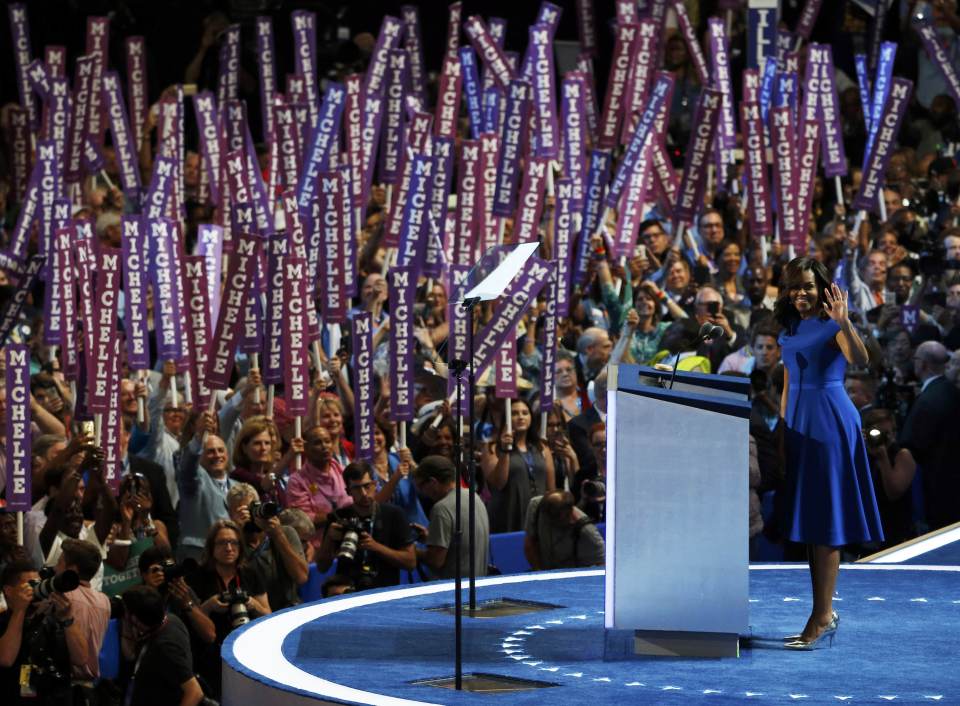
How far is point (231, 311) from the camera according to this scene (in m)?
11.0

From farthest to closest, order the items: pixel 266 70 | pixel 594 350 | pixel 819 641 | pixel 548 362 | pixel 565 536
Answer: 1. pixel 266 70
2. pixel 594 350
3. pixel 548 362
4. pixel 565 536
5. pixel 819 641

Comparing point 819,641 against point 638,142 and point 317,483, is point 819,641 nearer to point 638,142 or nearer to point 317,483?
point 317,483

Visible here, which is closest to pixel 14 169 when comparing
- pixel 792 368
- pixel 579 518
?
pixel 579 518

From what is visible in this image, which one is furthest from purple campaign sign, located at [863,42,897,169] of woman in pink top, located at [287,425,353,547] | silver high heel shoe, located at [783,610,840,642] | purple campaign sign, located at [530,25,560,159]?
silver high heel shoe, located at [783,610,840,642]

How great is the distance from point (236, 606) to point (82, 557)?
Answer: 0.67m

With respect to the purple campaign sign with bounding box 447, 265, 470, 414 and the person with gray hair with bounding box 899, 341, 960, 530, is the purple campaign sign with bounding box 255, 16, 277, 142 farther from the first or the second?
the person with gray hair with bounding box 899, 341, 960, 530

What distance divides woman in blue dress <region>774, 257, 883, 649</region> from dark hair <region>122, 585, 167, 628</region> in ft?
8.47

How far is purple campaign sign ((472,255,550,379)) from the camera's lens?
11.1 m

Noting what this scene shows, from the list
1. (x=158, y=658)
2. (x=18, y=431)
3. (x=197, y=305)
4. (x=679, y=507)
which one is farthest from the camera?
(x=197, y=305)

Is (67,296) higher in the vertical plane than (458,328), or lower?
higher

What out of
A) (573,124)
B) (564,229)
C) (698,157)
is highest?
(573,124)

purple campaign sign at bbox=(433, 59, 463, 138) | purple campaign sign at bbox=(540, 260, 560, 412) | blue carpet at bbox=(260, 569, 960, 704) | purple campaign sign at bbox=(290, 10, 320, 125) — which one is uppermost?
purple campaign sign at bbox=(290, 10, 320, 125)

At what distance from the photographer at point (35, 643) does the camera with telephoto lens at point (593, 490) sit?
120 inches

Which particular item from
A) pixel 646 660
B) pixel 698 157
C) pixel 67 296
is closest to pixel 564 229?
pixel 698 157
